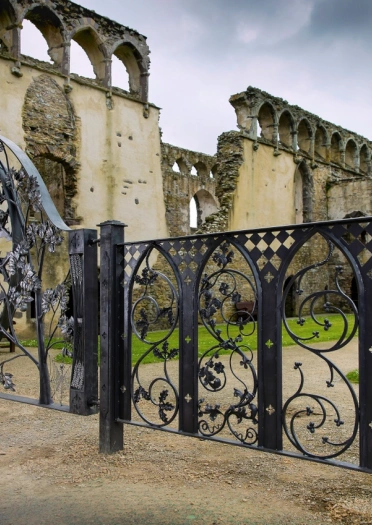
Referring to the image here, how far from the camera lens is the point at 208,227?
17625 millimetres

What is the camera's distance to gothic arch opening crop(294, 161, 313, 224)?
22.6 meters

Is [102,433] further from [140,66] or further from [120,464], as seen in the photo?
[140,66]

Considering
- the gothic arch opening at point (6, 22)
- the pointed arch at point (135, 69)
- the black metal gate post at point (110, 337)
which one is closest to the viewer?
the black metal gate post at point (110, 337)

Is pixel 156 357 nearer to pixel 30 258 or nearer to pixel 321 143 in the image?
pixel 30 258

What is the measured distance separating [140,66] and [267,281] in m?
14.8

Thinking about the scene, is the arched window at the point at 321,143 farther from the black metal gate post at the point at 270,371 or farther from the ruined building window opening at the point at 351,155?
the black metal gate post at the point at 270,371

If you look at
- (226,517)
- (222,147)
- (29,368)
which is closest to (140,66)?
(222,147)

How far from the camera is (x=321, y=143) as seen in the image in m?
24.2

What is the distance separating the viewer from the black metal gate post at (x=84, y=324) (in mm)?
3727

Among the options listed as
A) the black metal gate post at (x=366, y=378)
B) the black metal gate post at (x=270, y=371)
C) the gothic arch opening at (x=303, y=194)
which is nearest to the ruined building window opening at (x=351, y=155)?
the gothic arch opening at (x=303, y=194)

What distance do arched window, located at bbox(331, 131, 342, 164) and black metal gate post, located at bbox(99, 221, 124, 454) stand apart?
22764 mm

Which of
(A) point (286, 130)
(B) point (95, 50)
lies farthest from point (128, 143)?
(A) point (286, 130)

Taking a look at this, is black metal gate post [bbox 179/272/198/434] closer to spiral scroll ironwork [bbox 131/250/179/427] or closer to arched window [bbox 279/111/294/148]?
spiral scroll ironwork [bbox 131/250/179/427]

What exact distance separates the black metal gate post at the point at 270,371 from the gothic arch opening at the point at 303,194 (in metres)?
19.9
